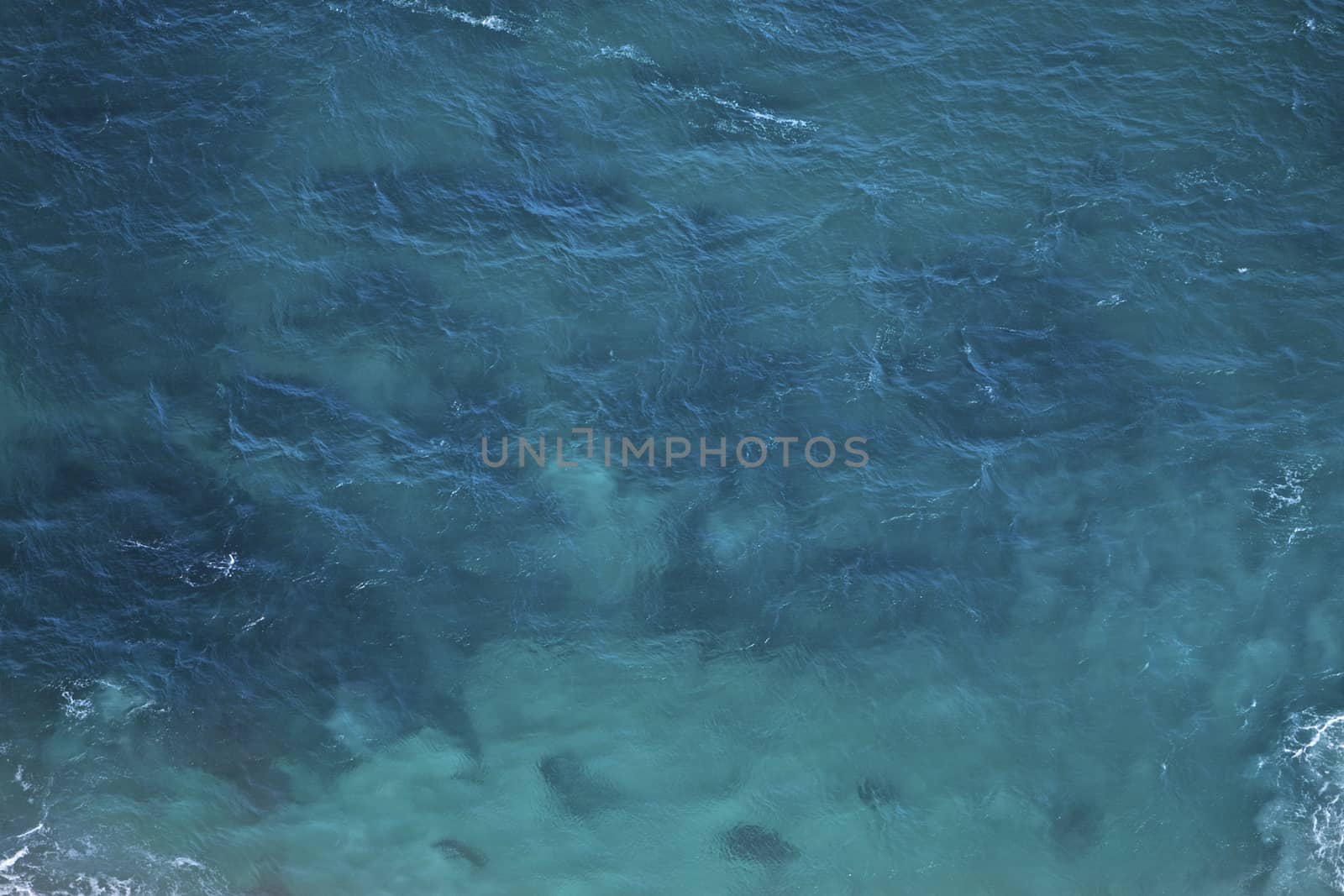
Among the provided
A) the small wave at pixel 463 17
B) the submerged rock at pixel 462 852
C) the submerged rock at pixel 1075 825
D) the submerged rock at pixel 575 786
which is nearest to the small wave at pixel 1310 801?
the submerged rock at pixel 1075 825

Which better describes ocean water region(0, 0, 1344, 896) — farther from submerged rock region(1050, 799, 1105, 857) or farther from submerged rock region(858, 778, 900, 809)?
submerged rock region(1050, 799, 1105, 857)

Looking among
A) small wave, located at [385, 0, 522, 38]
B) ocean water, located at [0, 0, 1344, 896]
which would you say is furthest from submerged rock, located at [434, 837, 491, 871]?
small wave, located at [385, 0, 522, 38]

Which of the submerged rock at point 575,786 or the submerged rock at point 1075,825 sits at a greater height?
the submerged rock at point 1075,825

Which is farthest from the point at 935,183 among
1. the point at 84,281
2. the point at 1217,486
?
the point at 84,281

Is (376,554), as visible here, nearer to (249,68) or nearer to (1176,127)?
(249,68)

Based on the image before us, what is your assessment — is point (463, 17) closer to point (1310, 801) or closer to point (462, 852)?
point (462, 852)

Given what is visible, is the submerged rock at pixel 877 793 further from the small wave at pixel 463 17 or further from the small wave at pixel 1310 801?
the small wave at pixel 463 17

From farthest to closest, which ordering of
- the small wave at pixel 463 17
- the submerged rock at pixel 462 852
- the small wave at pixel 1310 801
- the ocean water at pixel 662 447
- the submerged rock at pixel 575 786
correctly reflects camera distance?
the small wave at pixel 463 17, the submerged rock at pixel 575 786, the ocean water at pixel 662 447, the submerged rock at pixel 462 852, the small wave at pixel 1310 801

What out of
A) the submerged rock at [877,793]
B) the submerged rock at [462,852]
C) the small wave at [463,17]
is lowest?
the submerged rock at [462,852]
